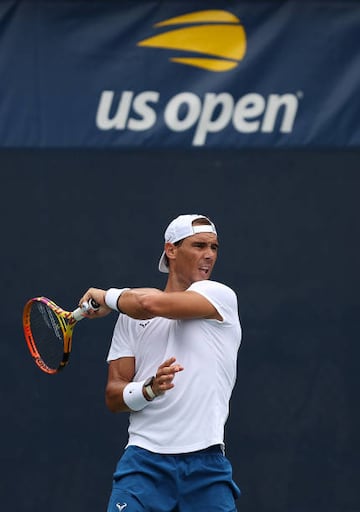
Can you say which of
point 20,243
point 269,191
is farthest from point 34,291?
point 269,191

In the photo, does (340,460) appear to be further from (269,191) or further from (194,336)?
(194,336)

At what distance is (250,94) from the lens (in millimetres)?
6816

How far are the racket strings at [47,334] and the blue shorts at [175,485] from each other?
57 cm

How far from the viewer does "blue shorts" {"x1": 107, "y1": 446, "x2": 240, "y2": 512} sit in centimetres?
468

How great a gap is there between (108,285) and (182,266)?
1692mm

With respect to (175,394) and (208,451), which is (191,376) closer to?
(175,394)

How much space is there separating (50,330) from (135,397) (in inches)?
22.6

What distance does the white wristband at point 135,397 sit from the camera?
471 centimetres

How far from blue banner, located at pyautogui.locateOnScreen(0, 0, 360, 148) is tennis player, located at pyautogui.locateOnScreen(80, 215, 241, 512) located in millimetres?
2122

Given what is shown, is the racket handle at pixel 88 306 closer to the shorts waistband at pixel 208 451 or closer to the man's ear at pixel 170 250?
the man's ear at pixel 170 250

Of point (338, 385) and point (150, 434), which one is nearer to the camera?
point (150, 434)

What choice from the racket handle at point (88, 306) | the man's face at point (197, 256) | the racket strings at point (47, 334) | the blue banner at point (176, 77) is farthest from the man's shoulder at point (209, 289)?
the blue banner at point (176, 77)

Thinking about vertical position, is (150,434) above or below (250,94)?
below

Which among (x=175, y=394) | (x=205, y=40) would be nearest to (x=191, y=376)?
(x=175, y=394)
